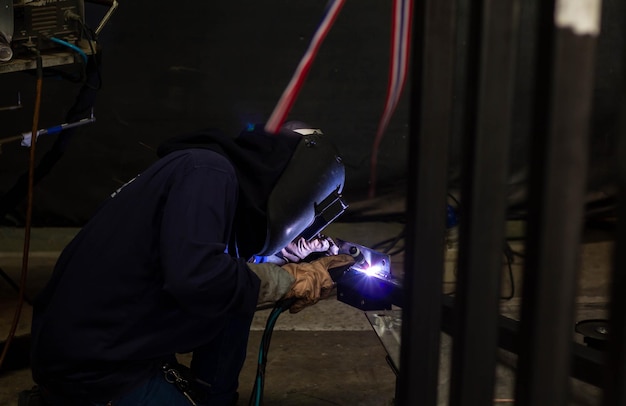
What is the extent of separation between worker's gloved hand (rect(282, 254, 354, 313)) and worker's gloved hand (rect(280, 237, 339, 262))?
0.57 ft

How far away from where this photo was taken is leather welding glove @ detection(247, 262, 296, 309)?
7.82 ft

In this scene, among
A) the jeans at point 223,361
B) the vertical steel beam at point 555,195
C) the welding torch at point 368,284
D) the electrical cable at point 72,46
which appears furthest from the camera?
the electrical cable at point 72,46

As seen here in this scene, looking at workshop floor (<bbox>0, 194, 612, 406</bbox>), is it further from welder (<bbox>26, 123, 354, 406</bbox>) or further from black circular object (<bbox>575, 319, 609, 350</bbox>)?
welder (<bbox>26, 123, 354, 406</bbox>)

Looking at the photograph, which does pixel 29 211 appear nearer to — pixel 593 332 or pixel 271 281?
pixel 271 281

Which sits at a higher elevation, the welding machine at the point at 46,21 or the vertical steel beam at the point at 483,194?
the welding machine at the point at 46,21

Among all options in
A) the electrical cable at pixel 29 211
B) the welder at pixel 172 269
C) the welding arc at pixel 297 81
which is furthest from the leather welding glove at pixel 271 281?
the welding arc at pixel 297 81

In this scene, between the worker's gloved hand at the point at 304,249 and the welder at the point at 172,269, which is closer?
the welder at the point at 172,269

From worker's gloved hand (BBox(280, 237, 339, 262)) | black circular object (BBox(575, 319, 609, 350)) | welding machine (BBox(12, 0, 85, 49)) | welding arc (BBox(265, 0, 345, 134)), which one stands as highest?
welding machine (BBox(12, 0, 85, 49))

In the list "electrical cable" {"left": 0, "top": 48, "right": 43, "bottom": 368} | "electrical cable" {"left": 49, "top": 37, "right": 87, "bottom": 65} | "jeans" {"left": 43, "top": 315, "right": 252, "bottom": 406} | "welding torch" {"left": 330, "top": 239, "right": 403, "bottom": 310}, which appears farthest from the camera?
"electrical cable" {"left": 49, "top": 37, "right": 87, "bottom": 65}

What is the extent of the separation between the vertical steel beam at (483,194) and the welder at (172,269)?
120 centimetres

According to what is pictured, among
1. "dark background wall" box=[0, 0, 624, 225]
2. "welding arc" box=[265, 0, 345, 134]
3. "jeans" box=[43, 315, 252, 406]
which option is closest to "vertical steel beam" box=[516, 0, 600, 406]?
"welding arc" box=[265, 0, 345, 134]

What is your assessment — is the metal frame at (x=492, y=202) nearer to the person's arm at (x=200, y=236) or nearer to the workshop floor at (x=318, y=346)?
the person's arm at (x=200, y=236)

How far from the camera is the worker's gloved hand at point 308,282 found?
8.17ft

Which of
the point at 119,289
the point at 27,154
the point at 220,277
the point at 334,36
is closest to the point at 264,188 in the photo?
the point at 220,277
